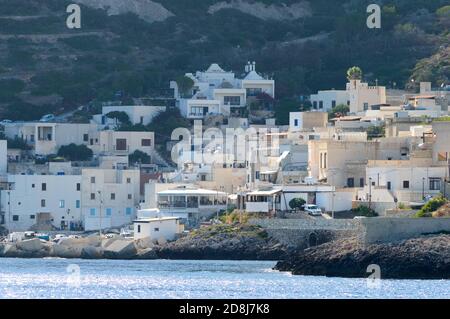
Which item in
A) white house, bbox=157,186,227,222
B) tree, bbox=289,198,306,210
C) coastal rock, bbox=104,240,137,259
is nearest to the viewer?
coastal rock, bbox=104,240,137,259

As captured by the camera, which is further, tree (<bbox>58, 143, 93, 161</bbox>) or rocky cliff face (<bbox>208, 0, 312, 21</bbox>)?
rocky cliff face (<bbox>208, 0, 312, 21</bbox>)

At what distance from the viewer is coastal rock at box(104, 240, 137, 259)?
287 ft

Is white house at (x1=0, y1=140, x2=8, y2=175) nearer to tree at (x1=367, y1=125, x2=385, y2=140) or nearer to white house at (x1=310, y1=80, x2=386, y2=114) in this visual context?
white house at (x1=310, y1=80, x2=386, y2=114)

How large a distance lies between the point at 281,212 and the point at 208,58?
1370 inches

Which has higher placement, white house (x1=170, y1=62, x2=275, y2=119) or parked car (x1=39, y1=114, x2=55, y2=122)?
white house (x1=170, y1=62, x2=275, y2=119)

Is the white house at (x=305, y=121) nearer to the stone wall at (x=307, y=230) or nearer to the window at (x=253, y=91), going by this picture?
the window at (x=253, y=91)

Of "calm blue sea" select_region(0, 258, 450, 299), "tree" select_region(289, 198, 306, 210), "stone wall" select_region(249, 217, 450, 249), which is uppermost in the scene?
"tree" select_region(289, 198, 306, 210)

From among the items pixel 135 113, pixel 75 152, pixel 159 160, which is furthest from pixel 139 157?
pixel 135 113

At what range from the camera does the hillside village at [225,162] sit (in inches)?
3504

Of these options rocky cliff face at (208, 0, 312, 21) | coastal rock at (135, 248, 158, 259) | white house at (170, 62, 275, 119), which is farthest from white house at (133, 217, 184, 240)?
rocky cliff face at (208, 0, 312, 21)

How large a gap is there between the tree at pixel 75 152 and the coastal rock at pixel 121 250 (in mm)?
15252

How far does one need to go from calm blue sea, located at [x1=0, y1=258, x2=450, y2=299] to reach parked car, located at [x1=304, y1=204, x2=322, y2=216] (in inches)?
215
